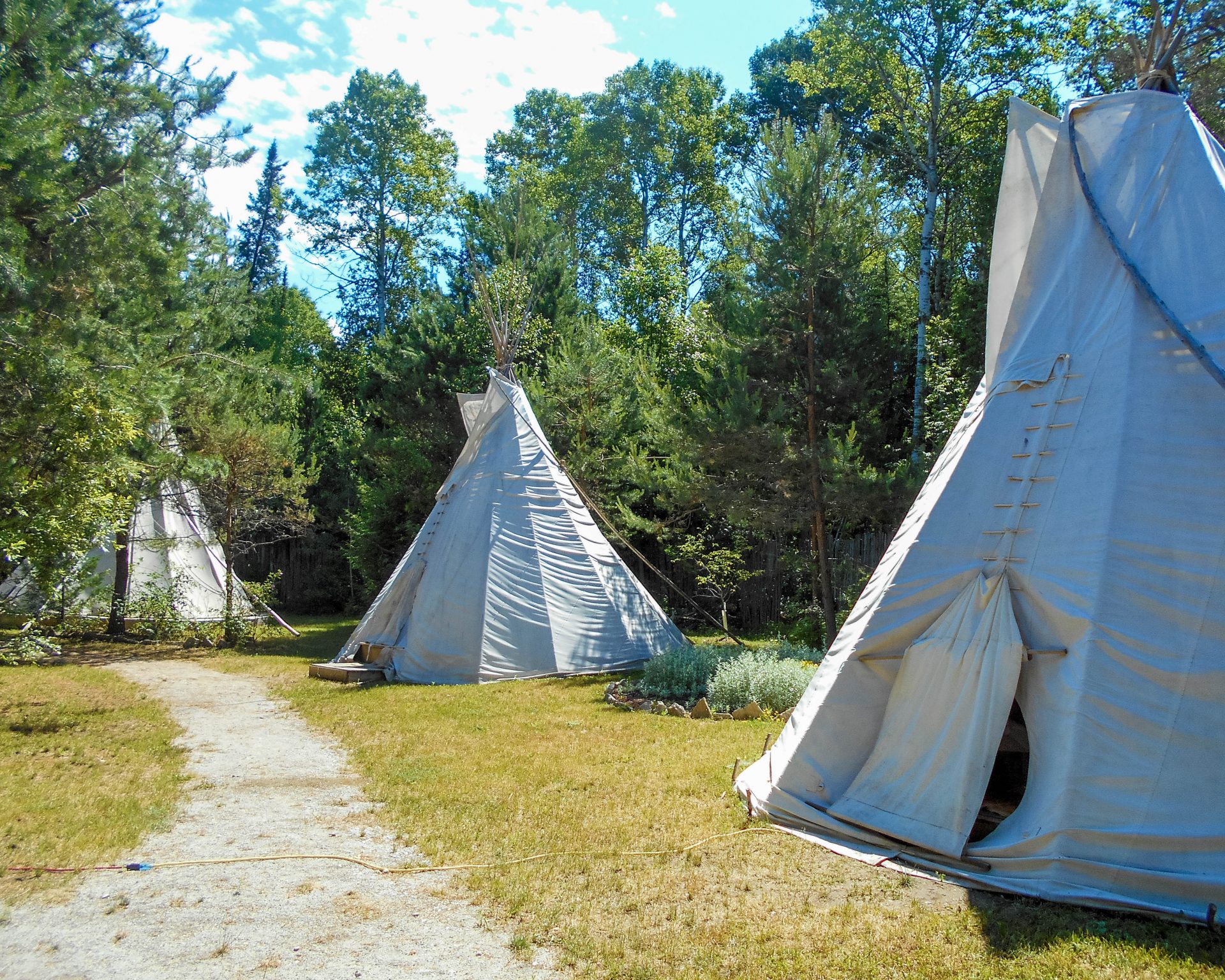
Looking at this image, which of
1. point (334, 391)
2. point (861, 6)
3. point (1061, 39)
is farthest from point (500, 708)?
point (334, 391)

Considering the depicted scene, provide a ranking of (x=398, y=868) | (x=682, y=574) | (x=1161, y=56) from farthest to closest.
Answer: (x=682, y=574)
(x=1161, y=56)
(x=398, y=868)

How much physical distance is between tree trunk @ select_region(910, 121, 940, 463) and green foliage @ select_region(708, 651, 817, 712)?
5.44 metres

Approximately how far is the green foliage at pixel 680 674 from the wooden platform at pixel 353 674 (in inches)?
130

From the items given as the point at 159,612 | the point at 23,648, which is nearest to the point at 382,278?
the point at 159,612

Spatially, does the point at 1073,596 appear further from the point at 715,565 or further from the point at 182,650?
the point at 182,650

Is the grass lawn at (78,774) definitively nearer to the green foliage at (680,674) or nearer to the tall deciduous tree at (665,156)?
the green foliage at (680,674)

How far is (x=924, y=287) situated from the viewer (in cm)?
1458

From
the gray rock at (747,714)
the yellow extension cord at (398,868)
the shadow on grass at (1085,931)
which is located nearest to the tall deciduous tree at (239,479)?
the gray rock at (747,714)

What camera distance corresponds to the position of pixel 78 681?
11.1 meters

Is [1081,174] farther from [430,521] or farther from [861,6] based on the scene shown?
[861,6]

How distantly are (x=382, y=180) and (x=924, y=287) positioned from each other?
19.4 metres

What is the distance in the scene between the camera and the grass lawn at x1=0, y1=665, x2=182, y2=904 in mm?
4988

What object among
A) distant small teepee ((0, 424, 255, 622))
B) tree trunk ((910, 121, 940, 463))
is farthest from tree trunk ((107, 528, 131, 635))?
tree trunk ((910, 121, 940, 463))

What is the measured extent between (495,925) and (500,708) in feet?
16.6
